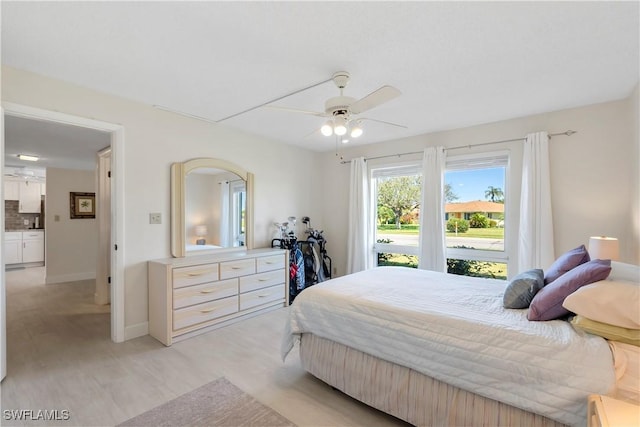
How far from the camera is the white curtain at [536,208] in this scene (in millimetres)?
3287

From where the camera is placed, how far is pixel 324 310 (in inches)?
85.3

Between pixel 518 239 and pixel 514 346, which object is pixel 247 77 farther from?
pixel 518 239

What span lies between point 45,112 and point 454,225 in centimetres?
474

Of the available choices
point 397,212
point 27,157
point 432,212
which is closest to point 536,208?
point 432,212

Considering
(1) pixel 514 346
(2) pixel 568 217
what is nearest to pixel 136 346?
(1) pixel 514 346

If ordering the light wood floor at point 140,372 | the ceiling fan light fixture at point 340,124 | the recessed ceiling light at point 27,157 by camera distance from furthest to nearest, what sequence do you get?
the recessed ceiling light at point 27,157 → the ceiling fan light fixture at point 340,124 → the light wood floor at point 140,372

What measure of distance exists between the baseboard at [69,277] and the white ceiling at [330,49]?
4731 mm

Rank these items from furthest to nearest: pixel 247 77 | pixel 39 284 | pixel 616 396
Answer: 1. pixel 39 284
2. pixel 247 77
3. pixel 616 396

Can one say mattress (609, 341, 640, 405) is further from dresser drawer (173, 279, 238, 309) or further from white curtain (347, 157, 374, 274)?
white curtain (347, 157, 374, 274)

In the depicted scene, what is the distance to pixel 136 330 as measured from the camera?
3104mm

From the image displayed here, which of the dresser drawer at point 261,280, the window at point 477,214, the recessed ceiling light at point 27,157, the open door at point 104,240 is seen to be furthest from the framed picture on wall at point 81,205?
the window at point 477,214

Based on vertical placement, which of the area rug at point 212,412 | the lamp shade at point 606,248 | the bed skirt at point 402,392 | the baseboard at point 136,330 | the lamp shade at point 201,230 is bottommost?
the area rug at point 212,412

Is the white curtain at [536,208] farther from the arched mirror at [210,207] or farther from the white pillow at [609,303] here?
the arched mirror at [210,207]

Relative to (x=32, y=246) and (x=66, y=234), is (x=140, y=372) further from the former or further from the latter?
(x=32, y=246)
